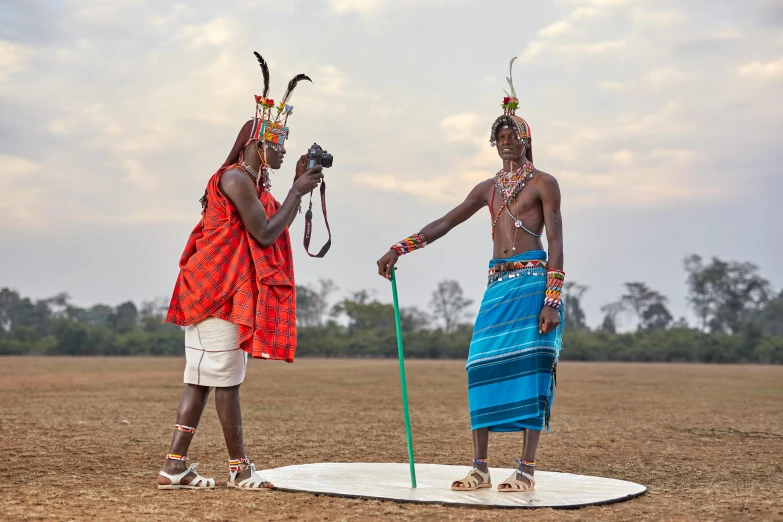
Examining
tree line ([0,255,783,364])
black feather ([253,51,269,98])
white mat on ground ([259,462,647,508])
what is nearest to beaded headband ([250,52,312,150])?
black feather ([253,51,269,98])

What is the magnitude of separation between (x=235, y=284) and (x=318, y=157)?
A: 99 cm

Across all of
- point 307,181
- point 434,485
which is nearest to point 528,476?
point 434,485

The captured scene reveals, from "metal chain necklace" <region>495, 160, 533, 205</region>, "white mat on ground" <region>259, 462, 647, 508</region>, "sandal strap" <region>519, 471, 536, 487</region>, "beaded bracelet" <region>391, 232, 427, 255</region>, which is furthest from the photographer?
"beaded bracelet" <region>391, 232, 427, 255</region>

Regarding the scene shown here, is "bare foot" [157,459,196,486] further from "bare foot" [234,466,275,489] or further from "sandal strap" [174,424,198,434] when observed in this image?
"bare foot" [234,466,275,489]

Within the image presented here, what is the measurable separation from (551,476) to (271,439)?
3511 millimetres

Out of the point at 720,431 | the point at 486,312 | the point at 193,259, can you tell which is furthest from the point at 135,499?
the point at 720,431

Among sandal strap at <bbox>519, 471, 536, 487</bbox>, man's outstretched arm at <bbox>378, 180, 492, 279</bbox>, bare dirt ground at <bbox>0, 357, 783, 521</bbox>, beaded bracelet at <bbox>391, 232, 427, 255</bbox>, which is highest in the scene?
man's outstretched arm at <bbox>378, 180, 492, 279</bbox>

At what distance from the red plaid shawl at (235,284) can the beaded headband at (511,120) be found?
1.59 metres

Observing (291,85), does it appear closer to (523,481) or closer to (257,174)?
(257,174)

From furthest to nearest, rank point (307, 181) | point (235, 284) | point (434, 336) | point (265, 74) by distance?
point (434, 336) < point (265, 74) < point (307, 181) < point (235, 284)

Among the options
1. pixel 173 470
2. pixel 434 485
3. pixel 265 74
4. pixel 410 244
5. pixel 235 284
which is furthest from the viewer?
pixel 410 244

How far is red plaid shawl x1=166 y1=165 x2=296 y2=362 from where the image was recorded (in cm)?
518

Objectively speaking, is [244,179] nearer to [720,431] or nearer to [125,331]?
[720,431]

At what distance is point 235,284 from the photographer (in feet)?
17.2
